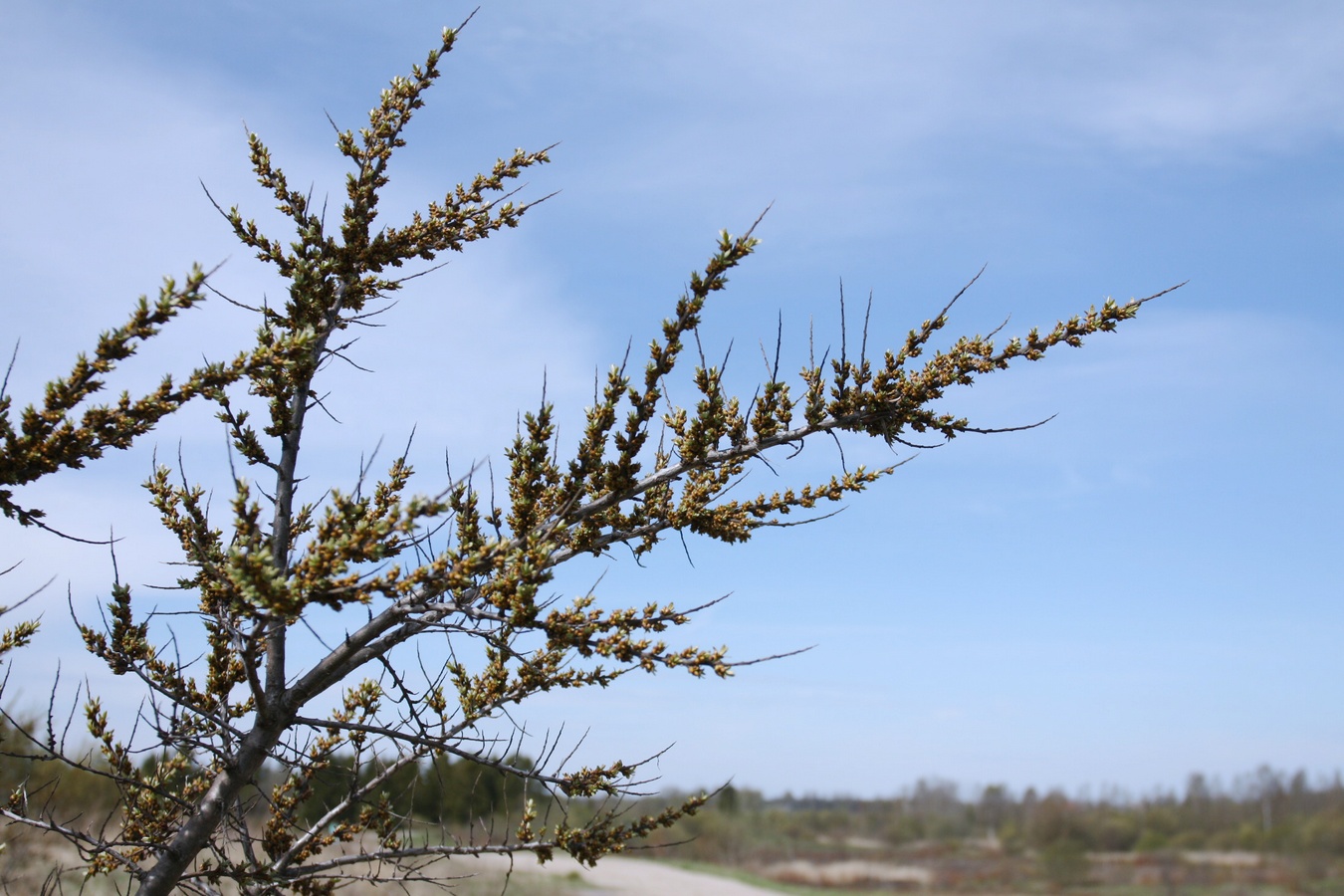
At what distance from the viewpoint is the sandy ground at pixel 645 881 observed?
40.1m

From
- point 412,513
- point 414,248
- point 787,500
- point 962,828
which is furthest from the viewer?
point 962,828

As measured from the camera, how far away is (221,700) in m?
4.74

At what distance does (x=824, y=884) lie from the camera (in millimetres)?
55438

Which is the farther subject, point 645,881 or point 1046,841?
point 1046,841

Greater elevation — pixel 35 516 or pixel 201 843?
pixel 35 516

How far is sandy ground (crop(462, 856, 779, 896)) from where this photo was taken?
132 feet

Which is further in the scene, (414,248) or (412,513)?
(414,248)

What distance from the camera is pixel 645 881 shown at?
4384cm

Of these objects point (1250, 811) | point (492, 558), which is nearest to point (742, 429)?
point (492, 558)

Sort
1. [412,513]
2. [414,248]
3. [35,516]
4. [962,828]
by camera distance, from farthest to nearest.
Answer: [962,828], [414,248], [35,516], [412,513]

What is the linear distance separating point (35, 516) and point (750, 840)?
7031cm

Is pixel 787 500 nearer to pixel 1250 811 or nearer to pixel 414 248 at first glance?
pixel 414 248

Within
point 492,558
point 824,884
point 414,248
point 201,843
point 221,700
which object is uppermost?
point 414,248

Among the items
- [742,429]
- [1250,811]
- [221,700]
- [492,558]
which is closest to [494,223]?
[742,429]
